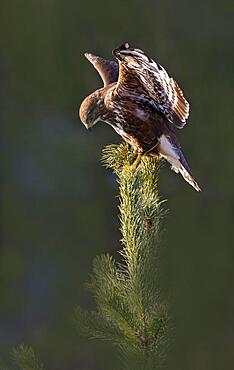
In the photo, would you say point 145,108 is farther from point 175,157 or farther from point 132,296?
point 132,296

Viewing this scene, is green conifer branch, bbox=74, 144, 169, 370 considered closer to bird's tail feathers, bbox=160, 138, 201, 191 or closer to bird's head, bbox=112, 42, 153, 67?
bird's head, bbox=112, 42, 153, 67

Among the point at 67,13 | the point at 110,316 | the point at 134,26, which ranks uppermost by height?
the point at 67,13

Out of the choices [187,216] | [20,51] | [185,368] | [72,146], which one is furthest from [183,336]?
[20,51]

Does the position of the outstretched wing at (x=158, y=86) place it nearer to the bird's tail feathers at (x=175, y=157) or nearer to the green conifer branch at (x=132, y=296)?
the bird's tail feathers at (x=175, y=157)

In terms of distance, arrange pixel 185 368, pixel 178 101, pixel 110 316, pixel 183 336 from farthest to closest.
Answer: pixel 183 336, pixel 185 368, pixel 178 101, pixel 110 316

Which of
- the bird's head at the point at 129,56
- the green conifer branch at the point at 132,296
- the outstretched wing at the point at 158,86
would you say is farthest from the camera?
the outstretched wing at the point at 158,86

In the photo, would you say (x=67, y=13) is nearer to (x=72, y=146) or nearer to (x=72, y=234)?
(x=72, y=146)

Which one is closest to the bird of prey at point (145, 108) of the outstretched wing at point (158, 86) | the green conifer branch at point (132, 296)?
the outstretched wing at point (158, 86)

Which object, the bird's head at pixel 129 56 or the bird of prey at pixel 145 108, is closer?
the bird's head at pixel 129 56
